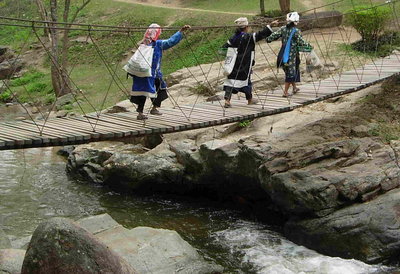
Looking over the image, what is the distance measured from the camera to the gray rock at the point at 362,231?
6367 millimetres

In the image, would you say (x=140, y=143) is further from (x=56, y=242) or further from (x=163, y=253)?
(x=56, y=242)

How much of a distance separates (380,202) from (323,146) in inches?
48.4

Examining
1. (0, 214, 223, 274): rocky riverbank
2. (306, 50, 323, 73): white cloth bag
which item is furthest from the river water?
(306, 50, 323, 73): white cloth bag

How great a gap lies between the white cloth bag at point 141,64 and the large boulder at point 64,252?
2929 millimetres

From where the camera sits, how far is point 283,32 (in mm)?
8211

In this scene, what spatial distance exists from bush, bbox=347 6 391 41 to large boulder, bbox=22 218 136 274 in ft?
32.3

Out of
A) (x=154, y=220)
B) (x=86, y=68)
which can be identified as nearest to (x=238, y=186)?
(x=154, y=220)

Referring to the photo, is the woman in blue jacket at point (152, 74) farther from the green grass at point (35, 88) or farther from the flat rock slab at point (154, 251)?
the green grass at point (35, 88)

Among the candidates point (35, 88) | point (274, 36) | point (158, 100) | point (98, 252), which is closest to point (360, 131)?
point (274, 36)

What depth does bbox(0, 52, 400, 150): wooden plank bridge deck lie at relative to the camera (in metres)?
5.74

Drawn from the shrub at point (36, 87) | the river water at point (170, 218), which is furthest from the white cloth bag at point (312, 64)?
the shrub at point (36, 87)

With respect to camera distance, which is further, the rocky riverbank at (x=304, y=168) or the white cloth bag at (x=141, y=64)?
the white cloth bag at (x=141, y=64)

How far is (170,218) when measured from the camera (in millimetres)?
8211

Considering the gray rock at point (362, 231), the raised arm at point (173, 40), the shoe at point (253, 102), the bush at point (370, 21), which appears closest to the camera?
the gray rock at point (362, 231)
